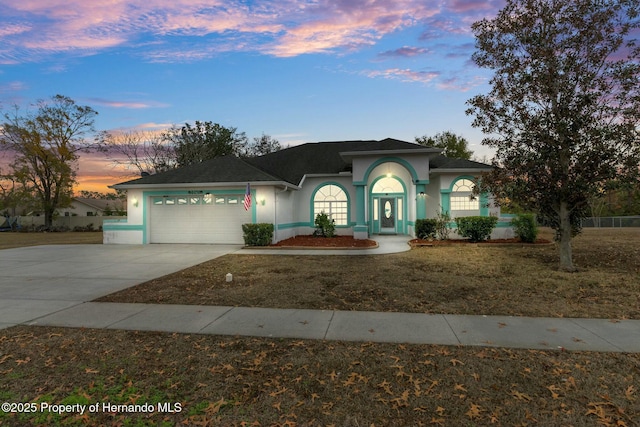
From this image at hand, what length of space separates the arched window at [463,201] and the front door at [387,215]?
129 inches

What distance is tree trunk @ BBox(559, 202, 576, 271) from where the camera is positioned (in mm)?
9711

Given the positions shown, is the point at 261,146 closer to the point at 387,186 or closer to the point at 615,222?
the point at 387,186

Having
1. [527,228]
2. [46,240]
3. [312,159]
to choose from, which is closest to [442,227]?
[527,228]

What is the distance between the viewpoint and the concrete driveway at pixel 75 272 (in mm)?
6738

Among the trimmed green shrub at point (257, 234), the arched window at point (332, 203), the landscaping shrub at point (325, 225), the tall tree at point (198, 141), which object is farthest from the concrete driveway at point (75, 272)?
the tall tree at point (198, 141)

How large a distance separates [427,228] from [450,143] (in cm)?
2086

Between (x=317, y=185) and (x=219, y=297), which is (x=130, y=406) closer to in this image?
(x=219, y=297)

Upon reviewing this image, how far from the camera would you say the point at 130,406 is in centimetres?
320

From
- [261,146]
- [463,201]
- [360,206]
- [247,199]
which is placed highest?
[261,146]

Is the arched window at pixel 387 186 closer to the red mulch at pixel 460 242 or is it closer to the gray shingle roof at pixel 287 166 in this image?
the gray shingle roof at pixel 287 166

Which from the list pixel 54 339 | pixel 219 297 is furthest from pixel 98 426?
pixel 219 297

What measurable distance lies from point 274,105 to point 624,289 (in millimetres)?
→ 16983

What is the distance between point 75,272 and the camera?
998 centimetres

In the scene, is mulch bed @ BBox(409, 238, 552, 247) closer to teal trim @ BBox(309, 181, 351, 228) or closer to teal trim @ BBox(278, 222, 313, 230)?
teal trim @ BBox(309, 181, 351, 228)
